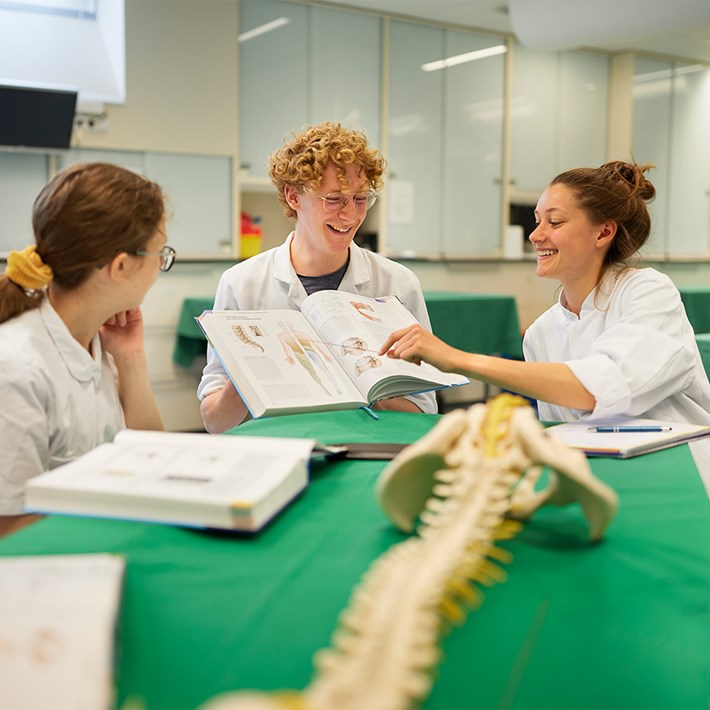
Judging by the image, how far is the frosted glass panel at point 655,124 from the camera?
7402mm

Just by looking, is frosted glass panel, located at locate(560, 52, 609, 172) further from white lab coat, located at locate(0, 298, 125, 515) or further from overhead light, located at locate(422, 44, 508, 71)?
white lab coat, located at locate(0, 298, 125, 515)

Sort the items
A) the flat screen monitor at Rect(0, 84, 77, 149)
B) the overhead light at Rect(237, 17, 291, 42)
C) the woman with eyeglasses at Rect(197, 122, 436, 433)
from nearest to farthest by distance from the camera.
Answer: the woman with eyeglasses at Rect(197, 122, 436, 433)
the flat screen monitor at Rect(0, 84, 77, 149)
the overhead light at Rect(237, 17, 291, 42)

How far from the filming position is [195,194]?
17.7 feet

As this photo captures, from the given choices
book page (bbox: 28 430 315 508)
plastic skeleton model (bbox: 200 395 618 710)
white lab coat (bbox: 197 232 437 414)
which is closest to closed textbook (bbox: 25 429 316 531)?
book page (bbox: 28 430 315 508)

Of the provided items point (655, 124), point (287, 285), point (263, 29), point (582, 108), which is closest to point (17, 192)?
point (263, 29)

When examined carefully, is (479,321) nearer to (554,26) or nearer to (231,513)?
(554,26)

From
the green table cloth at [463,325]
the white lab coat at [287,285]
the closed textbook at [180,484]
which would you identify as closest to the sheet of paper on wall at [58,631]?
the closed textbook at [180,484]

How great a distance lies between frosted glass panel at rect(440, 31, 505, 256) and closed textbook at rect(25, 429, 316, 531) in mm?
5716

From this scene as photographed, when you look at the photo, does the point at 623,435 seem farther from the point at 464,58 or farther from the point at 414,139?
the point at 464,58

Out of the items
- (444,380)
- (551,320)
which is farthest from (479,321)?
(444,380)

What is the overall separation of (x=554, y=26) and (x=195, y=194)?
9.52 feet

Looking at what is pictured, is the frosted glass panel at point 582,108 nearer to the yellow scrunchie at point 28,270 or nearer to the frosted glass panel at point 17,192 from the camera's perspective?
the frosted glass panel at point 17,192

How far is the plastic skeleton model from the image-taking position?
53 centimetres

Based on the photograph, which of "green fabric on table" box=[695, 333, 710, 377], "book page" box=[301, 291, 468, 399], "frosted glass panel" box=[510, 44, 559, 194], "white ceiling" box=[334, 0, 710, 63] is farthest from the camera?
"frosted glass panel" box=[510, 44, 559, 194]
